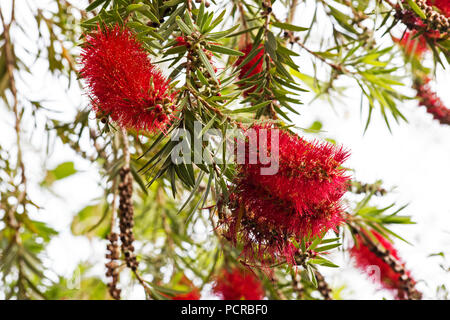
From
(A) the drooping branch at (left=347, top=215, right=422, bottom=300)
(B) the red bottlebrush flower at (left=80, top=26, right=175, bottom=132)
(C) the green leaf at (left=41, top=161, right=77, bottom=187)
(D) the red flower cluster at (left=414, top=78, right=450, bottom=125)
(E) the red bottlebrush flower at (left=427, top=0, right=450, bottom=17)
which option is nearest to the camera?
(B) the red bottlebrush flower at (left=80, top=26, right=175, bottom=132)

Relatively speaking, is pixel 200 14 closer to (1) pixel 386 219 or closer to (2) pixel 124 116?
(2) pixel 124 116

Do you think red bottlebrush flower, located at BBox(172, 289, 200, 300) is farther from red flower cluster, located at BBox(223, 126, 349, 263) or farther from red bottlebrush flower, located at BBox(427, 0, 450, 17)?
red bottlebrush flower, located at BBox(427, 0, 450, 17)

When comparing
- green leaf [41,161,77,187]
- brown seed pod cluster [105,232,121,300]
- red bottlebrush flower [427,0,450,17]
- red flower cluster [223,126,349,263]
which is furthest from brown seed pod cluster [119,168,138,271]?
green leaf [41,161,77,187]

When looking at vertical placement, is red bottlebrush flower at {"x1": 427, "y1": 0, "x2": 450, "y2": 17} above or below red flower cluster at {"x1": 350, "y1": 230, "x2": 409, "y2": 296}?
above

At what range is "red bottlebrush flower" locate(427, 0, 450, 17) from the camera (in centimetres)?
76

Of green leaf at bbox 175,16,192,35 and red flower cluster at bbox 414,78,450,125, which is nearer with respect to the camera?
green leaf at bbox 175,16,192,35

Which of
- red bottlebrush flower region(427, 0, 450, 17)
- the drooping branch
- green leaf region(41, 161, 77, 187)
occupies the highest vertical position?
green leaf region(41, 161, 77, 187)

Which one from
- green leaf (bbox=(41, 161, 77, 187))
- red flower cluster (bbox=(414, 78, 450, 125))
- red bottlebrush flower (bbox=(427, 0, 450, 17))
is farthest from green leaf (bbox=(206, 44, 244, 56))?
green leaf (bbox=(41, 161, 77, 187))

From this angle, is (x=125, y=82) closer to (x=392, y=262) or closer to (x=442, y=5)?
(x=442, y=5)

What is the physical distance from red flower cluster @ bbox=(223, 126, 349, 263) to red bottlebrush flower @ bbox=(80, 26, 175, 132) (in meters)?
0.12

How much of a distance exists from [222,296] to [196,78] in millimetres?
774

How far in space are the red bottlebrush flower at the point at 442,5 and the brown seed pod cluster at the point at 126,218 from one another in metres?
0.70

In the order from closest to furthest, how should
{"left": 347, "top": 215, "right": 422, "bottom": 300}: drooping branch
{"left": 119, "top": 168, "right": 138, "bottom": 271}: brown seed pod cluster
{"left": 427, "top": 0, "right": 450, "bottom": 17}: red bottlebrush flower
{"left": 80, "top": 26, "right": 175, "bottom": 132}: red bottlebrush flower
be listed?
{"left": 80, "top": 26, "right": 175, "bottom": 132}: red bottlebrush flower, {"left": 427, "top": 0, "right": 450, "bottom": 17}: red bottlebrush flower, {"left": 119, "top": 168, "right": 138, "bottom": 271}: brown seed pod cluster, {"left": 347, "top": 215, "right": 422, "bottom": 300}: drooping branch
